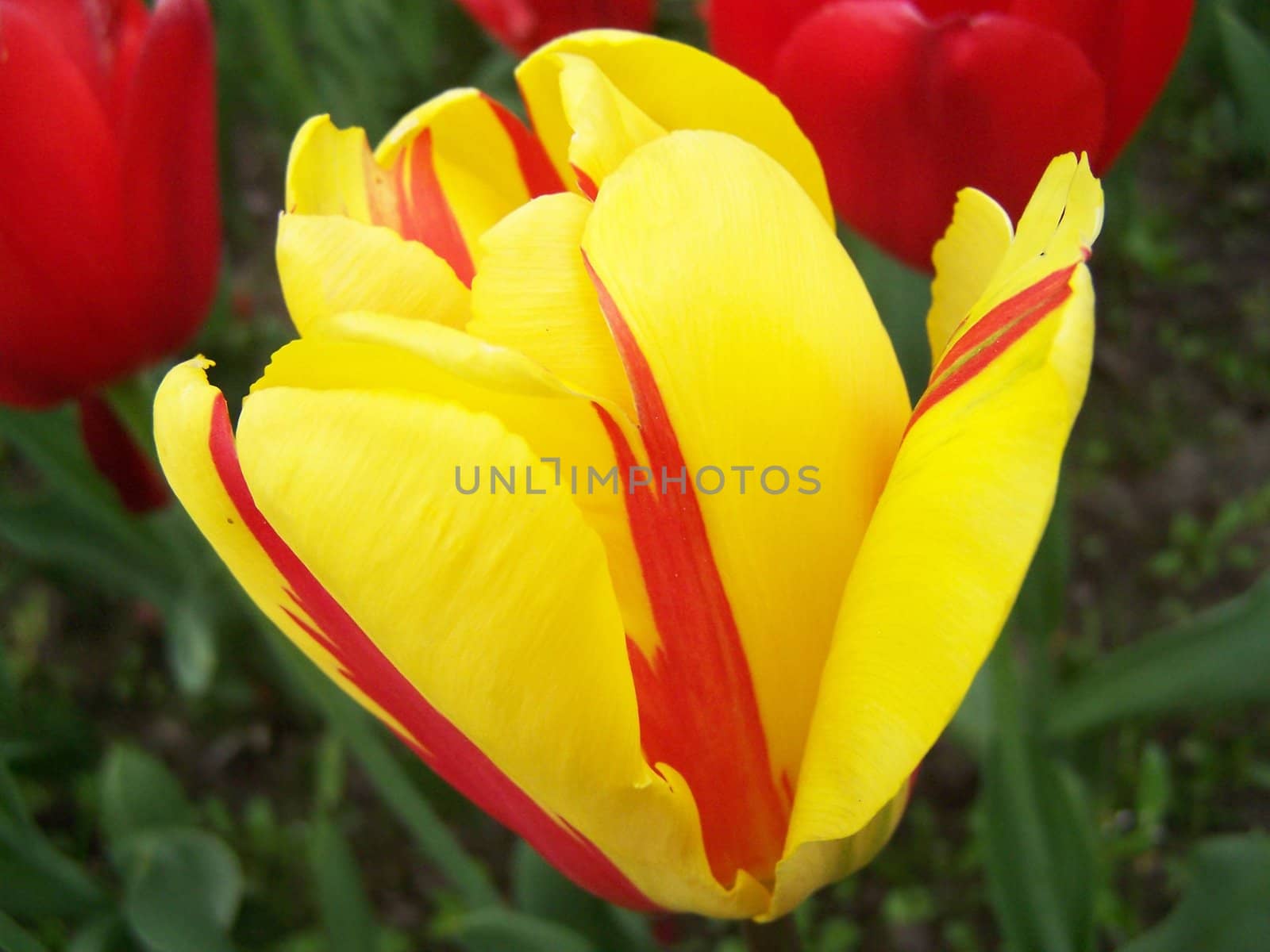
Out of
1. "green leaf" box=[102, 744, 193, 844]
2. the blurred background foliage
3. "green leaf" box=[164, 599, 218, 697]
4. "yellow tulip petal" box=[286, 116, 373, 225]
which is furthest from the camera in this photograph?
"green leaf" box=[164, 599, 218, 697]

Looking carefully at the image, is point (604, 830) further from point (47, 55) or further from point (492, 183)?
point (47, 55)

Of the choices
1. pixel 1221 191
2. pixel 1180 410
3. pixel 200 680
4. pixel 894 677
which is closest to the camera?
pixel 894 677

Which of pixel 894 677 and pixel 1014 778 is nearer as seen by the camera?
pixel 894 677

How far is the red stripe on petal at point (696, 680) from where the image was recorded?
315 millimetres

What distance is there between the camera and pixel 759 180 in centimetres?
32

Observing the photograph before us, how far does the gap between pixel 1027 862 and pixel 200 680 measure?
59cm

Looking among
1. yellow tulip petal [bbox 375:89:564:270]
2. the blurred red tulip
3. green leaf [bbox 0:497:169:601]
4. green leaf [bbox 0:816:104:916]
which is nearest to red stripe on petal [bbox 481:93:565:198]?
yellow tulip petal [bbox 375:89:564:270]

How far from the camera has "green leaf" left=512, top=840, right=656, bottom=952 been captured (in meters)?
0.65

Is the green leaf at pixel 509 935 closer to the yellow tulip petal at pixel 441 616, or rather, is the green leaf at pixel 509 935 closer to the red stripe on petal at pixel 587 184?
the yellow tulip petal at pixel 441 616

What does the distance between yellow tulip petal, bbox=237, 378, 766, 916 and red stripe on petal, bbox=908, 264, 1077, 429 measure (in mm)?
99

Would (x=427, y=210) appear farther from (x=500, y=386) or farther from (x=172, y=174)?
(x=172, y=174)

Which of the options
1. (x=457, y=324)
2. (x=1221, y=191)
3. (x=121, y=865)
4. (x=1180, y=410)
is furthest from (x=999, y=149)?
(x=1221, y=191)

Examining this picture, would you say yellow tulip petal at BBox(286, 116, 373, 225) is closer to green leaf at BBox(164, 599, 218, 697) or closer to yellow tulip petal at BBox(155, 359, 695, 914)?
yellow tulip petal at BBox(155, 359, 695, 914)

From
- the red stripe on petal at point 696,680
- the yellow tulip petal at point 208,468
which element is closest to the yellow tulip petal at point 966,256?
the red stripe on petal at point 696,680
